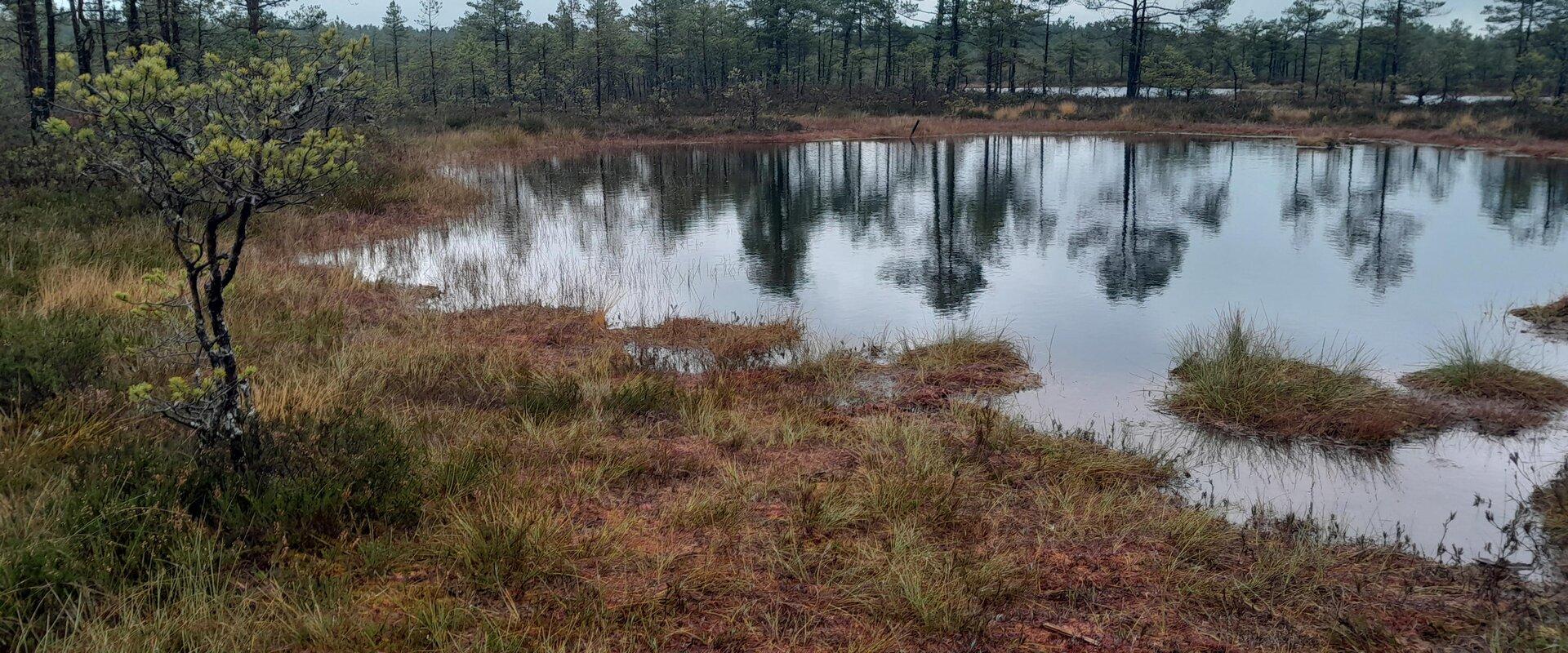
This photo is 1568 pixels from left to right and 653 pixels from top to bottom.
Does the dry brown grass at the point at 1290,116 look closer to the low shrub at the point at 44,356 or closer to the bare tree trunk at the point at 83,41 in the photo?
the bare tree trunk at the point at 83,41

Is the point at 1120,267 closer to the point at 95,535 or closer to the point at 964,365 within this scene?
the point at 964,365

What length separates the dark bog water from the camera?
6.67 meters

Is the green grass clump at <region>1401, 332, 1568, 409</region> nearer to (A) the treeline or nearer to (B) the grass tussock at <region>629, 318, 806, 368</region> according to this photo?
(B) the grass tussock at <region>629, 318, 806, 368</region>

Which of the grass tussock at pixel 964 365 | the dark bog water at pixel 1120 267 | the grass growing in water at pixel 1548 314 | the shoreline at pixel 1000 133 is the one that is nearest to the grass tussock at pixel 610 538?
the dark bog water at pixel 1120 267

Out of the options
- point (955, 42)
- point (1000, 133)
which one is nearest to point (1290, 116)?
point (1000, 133)

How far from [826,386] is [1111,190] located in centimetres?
1727

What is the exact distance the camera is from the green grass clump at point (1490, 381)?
7.68 metres

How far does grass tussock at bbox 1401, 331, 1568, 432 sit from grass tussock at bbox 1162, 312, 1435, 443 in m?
0.44

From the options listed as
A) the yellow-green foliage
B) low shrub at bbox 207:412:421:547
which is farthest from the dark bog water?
the yellow-green foliage

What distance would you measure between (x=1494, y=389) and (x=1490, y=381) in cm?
9

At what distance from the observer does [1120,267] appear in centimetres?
1423

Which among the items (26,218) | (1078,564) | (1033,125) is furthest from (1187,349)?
(1033,125)

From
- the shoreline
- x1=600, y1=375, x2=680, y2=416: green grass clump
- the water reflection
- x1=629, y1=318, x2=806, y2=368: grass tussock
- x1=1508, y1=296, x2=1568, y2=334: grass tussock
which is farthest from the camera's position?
the shoreline

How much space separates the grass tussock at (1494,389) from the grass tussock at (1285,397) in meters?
0.44
